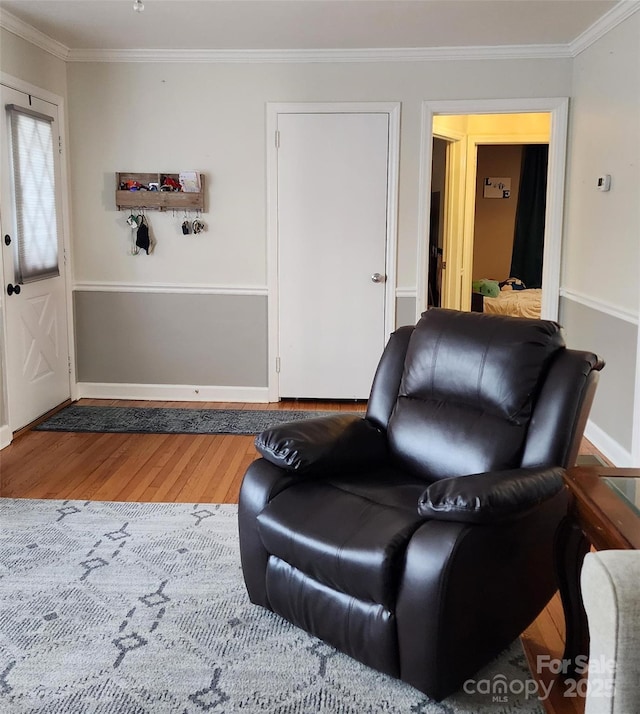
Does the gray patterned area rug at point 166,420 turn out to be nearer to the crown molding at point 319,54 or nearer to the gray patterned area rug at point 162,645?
the gray patterned area rug at point 162,645

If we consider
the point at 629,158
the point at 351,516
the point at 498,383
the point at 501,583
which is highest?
A: the point at 629,158

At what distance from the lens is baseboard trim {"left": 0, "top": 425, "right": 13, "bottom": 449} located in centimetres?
412

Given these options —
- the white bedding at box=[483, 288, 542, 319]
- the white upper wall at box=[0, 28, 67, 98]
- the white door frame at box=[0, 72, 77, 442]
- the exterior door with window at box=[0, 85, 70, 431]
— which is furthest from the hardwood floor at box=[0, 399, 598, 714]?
the white bedding at box=[483, 288, 542, 319]

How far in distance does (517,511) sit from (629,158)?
2597 millimetres

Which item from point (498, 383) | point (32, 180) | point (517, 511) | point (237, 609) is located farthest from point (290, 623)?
point (32, 180)

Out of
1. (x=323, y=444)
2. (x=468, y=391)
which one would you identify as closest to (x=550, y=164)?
(x=468, y=391)

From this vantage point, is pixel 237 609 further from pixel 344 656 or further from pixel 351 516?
pixel 351 516

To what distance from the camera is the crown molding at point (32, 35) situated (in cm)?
407

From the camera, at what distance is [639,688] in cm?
121

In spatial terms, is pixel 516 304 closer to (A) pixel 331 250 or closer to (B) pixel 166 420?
(A) pixel 331 250

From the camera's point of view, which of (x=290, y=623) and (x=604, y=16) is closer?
(x=290, y=623)

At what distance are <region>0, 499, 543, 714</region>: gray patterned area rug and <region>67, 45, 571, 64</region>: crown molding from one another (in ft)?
10.6

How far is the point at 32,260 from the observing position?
4520 mm

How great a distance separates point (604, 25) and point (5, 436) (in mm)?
4071
